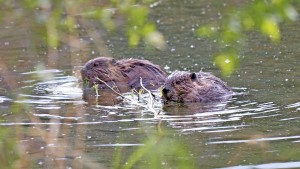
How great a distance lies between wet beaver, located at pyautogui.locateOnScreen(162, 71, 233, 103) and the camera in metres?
7.79

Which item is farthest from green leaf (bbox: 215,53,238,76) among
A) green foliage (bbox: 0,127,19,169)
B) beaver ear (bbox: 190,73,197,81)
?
beaver ear (bbox: 190,73,197,81)

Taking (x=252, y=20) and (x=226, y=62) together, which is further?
(x=226, y=62)

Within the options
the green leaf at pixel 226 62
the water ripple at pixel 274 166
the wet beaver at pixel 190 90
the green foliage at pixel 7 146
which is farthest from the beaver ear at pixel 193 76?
the green leaf at pixel 226 62

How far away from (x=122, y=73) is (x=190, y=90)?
1.58m

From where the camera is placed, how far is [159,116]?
23.1 feet

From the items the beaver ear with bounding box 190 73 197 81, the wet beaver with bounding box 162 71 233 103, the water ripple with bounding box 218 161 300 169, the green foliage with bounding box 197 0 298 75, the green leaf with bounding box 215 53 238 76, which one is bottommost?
the water ripple with bounding box 218 161 300 169

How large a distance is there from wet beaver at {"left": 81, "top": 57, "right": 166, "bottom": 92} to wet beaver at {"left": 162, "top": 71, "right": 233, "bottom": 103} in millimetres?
945

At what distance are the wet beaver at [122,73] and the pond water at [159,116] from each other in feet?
0.82

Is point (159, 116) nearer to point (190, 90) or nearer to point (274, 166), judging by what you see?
point (190, 90)

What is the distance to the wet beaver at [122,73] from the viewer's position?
8945 millimetres

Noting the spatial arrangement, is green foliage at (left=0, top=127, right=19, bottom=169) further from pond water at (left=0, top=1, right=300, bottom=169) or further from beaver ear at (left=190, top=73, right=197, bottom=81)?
beaver ear at (left=190, top=73, right=197, bottom=81)

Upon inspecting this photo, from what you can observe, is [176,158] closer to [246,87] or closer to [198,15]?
[246,87]

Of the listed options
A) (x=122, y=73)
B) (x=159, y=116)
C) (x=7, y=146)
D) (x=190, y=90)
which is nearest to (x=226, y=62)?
(x=7, y=146)

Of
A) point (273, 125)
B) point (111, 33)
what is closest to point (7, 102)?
point (273, 125)
